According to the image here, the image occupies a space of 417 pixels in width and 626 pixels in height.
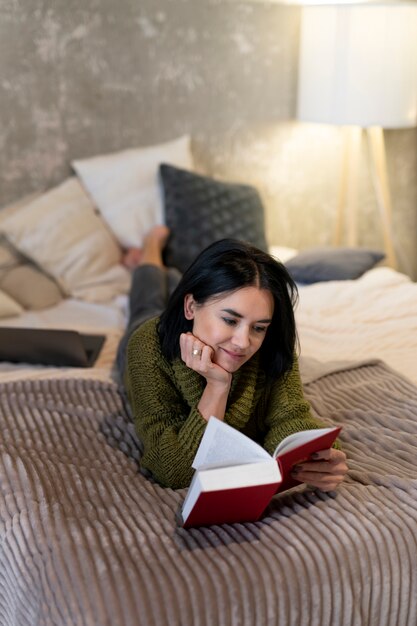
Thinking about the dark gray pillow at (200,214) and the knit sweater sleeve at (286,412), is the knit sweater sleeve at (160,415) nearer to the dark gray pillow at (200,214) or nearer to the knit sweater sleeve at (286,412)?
the knit sweater sleeve at (286,412)

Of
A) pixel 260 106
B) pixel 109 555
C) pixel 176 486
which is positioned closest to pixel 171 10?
pixel 260 106

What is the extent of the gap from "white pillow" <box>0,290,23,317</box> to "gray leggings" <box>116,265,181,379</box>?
0.36 meters

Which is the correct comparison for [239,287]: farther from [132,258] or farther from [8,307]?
[132,258]

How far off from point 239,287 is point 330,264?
55.1 inches

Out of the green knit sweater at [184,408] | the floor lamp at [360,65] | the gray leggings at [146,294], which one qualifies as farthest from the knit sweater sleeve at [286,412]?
the floor lamp at [360,65]

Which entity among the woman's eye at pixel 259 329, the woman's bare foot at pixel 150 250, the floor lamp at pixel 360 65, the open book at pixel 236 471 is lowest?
the woman's bare foot at pixel 150 250

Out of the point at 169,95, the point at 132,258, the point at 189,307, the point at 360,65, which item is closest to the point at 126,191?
the point at 132,258

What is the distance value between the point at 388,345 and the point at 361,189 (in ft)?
4.94

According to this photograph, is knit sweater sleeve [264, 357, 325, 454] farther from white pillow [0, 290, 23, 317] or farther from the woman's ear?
white pillow [0, 290, 23, 317]

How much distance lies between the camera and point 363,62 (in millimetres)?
2998

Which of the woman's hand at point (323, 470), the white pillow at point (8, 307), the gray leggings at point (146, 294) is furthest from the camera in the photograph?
the white pillow at point (8, 307)

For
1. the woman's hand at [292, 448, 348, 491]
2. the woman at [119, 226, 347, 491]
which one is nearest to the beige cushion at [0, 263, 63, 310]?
the woman at [119, 226, 347, 491]

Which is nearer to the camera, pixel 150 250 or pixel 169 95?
pixel 150 250

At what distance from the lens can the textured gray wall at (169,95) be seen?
290cm
